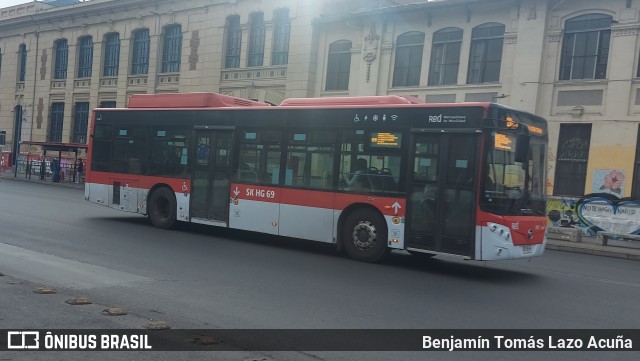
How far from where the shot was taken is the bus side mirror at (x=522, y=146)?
10172mm

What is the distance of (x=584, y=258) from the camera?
16.4m

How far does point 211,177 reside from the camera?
46.5 feet

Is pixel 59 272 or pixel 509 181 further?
pixel 509 181

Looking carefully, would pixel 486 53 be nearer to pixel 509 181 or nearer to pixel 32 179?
pixel 509 181

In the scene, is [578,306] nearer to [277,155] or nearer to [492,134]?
[492,134]

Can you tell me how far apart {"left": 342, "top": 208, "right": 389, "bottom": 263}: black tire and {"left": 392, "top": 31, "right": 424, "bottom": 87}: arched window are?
16588mm

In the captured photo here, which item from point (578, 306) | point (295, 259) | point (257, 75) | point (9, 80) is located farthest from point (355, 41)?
point (9, 80)

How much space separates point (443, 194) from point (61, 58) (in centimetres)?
4169

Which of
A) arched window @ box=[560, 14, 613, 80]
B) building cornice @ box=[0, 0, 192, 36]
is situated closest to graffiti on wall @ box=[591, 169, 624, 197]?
arched window @ box=[560, 14, 613, 80]

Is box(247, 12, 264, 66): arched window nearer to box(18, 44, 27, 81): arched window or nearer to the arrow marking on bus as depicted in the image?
the arrow marking on bus

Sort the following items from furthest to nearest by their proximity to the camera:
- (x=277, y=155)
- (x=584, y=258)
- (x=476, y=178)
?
(x=584, y=258), (x=277, y=155), (x=476, y=178)

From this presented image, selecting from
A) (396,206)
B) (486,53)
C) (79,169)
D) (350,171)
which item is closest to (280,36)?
(486,53)

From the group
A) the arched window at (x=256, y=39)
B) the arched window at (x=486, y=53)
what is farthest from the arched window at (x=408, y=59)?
the arched window at (x=256, y=39)

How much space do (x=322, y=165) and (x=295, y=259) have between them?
6.54ft
